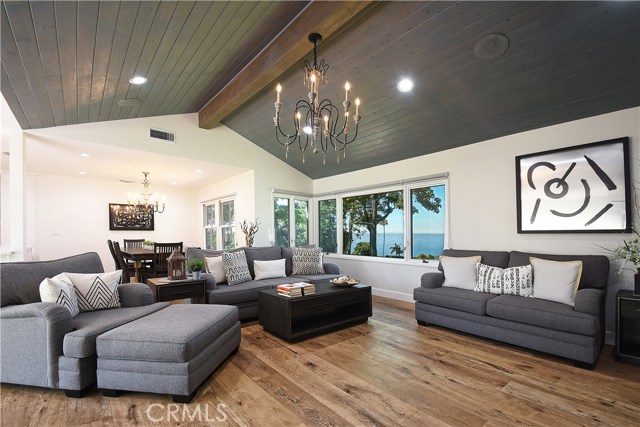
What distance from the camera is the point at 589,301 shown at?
2.65 meters

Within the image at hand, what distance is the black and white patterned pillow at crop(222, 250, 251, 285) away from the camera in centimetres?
417

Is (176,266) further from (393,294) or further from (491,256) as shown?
(491,256)

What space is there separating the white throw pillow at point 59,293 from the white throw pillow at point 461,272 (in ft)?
12.9

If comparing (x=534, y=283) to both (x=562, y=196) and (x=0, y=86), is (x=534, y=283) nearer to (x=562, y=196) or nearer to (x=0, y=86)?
(x=562, y=196)

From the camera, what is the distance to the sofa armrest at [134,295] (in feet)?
9.53

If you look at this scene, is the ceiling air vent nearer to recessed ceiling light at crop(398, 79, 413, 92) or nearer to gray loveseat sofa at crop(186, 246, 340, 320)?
gray loveseat sofa at crop(186, 246, 340, 320)

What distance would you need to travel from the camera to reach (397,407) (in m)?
2.04

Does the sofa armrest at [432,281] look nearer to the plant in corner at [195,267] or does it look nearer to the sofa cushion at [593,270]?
the sofa cushion at [593,270]

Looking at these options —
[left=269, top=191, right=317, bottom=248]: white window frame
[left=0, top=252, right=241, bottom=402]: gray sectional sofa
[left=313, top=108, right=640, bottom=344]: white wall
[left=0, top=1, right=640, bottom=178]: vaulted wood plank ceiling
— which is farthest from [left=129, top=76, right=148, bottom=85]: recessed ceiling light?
[left=313, top=108, right=640, bottom=344]: white wall

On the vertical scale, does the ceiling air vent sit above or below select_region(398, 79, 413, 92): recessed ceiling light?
below

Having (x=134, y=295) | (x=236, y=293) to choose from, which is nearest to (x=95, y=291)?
(x=134, y=295)

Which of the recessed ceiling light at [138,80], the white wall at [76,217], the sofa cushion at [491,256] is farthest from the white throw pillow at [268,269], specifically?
the white wall at [76,217]

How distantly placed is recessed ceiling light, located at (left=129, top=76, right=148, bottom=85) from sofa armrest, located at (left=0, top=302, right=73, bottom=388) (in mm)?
2342

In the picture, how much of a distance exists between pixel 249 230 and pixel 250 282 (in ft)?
5.72
